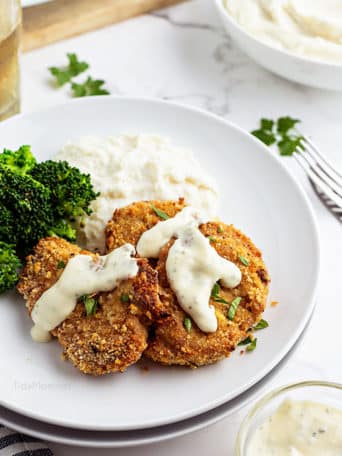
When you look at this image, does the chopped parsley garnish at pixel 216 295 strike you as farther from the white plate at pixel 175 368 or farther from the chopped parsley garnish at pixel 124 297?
the chopped parsley garnish at pixel 124 297

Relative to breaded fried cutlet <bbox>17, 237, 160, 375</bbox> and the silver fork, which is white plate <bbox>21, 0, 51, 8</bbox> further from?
breaded fried cutlet <bbox>17, 237, 160, 375</bbox>

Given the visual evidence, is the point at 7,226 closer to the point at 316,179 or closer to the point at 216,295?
the point at 216,295

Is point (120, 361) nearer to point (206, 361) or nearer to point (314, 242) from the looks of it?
point (206, 361)

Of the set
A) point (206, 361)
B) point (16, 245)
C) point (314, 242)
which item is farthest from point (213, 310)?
point (16, 245)

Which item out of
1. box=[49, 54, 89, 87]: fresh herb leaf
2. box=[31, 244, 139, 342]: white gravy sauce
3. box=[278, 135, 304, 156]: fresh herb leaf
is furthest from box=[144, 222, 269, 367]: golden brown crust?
box=[49, 54, 89, 87]: fresh herb leaf

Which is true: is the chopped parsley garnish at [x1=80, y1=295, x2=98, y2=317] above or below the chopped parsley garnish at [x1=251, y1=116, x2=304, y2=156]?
above
